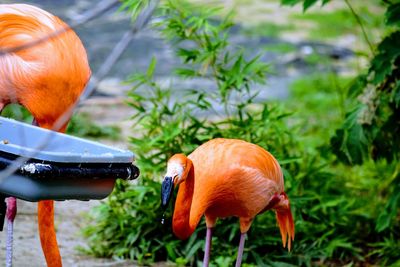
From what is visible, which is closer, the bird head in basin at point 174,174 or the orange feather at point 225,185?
the bird head in basin at point 174,174

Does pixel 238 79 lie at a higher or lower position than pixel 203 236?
higher

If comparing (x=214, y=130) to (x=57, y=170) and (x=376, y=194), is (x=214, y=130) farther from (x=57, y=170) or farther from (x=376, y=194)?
(x=57, y=170)

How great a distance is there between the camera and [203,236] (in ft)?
13.8

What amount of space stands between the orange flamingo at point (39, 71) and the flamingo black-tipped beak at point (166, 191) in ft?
1.76

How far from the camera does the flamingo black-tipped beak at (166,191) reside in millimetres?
2850

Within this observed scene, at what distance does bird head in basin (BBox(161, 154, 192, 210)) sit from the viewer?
2.93 metres

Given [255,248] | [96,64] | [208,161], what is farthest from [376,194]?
[96,64]

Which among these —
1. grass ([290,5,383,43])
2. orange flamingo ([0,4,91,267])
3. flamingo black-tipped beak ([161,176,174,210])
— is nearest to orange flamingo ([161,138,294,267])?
flamingo black-tipped beak ([161,176,174,210])

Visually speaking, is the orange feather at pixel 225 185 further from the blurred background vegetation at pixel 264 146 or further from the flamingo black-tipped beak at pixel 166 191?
the blurred background vegetation at pixel 264 146

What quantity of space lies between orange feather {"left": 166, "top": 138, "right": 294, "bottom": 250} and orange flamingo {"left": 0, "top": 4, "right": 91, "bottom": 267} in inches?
23.3

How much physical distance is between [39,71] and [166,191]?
798 mm

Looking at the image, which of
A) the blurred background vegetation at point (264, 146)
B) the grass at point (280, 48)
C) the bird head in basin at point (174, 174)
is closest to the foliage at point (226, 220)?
the blurred background vegetation at point (264, 146)

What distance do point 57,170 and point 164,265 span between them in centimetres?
164

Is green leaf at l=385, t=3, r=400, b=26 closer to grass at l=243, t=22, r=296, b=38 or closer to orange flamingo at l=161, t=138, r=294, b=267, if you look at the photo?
orange flamingo at l=161, t=138, r=294, b=267
